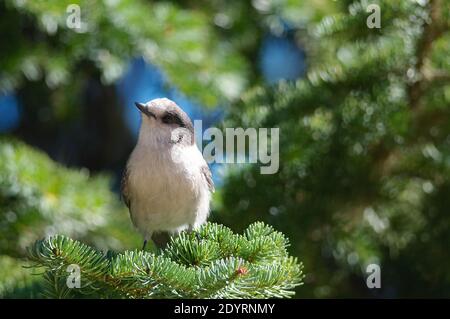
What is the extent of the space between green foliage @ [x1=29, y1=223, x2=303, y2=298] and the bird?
42.6 inches

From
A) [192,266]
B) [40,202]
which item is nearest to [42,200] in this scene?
[40,202]

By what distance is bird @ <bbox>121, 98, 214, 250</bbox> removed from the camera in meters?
4.13

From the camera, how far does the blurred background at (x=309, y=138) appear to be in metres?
4.18

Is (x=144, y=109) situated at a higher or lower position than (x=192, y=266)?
higher

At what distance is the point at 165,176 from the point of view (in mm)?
4113

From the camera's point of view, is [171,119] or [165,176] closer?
[165,176]

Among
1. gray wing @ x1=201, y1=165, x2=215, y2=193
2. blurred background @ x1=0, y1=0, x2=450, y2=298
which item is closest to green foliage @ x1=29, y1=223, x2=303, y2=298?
blurred background @ x1=0, y1=0, x2=450, y2=298

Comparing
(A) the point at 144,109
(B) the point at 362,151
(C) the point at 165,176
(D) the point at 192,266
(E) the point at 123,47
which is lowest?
(D) the point at 192,266

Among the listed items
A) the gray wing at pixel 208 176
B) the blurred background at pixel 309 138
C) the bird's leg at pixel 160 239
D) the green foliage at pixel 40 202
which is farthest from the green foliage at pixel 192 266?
the bird's leg at pixel 160 239

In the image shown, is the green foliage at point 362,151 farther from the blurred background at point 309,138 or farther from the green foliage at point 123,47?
the green foliage at point 123,47

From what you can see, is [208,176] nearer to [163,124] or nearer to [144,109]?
[163,124]

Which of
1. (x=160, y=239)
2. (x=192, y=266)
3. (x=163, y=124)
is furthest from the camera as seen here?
(x=160, y=239)

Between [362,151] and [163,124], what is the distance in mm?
1150

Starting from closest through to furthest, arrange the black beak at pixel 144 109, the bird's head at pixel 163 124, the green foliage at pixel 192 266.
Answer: the green foliage at pixel 192 266 < the black beak at pixel 144 109 < the bird's head at pixel 163 124
